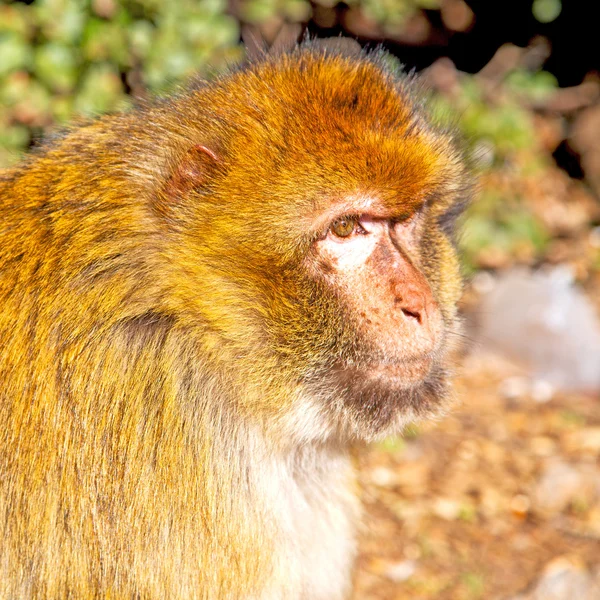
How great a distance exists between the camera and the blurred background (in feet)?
10.9

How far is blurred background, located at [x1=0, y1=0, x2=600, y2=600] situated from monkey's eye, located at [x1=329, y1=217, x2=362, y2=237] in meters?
0.66

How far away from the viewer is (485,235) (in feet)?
17.1

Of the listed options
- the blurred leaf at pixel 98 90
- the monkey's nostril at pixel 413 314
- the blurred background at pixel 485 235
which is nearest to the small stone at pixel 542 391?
the blurred background at pixel 485 235

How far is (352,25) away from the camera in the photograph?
5.03 metres

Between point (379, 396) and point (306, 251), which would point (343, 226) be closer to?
point (306, 251)

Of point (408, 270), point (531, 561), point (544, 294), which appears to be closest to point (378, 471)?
point (531, 561)

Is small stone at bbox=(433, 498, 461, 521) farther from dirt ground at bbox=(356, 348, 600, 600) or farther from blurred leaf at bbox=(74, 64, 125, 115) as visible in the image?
blurred leaf at bbox=(74, 64, 125, 115)

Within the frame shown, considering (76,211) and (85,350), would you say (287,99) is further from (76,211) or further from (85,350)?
(85,350)

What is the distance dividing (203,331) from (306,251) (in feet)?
0.91

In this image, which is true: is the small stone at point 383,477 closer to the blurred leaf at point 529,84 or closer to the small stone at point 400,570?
the small stone at point 400,570

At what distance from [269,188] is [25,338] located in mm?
598

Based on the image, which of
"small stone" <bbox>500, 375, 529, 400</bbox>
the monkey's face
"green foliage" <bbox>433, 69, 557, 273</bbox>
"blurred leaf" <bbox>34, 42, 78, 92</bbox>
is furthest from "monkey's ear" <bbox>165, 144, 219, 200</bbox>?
"green foliage" <bbox>433, 69, 557, 273</bbox>

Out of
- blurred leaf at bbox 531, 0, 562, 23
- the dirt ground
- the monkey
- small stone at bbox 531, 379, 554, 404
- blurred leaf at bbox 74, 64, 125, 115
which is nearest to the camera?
the monkey

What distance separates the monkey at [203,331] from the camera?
192cm
